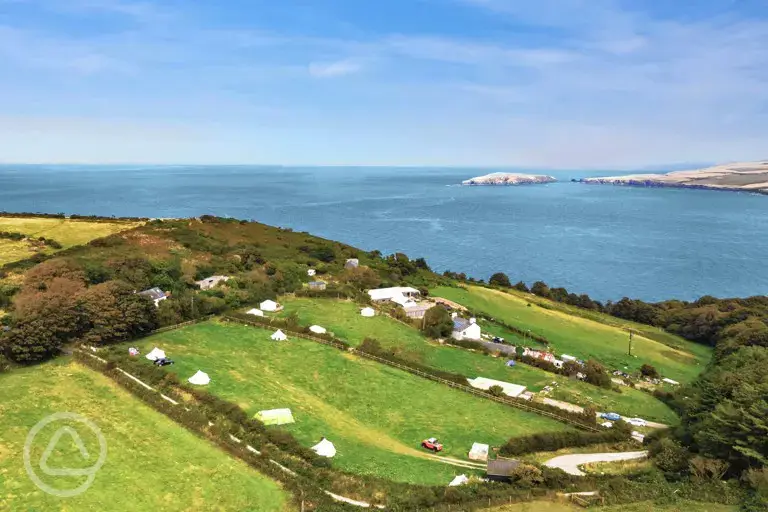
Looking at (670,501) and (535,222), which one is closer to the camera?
(670,501)

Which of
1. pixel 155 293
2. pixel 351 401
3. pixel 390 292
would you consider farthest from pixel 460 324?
pixel 155 293

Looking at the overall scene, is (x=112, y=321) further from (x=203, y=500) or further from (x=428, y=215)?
(x=428, y=215)

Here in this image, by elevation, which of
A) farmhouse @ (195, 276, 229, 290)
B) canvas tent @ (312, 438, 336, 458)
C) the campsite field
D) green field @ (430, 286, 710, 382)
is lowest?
green field @ (430, 286, 710, 382)

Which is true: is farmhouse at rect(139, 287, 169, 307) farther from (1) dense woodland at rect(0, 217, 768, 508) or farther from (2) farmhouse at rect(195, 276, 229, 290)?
(2) farmhouse at rect(195, 276, 229, 290)

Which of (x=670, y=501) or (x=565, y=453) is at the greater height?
(x=670, y=501)

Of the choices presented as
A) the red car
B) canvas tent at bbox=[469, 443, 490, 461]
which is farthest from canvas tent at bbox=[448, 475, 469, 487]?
the red car

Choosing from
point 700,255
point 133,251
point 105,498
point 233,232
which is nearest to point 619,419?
point 105,498

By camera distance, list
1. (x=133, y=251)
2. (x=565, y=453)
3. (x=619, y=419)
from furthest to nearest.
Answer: (x=133, y=251)
(x=619, y=419)
(x=565, y=453)
